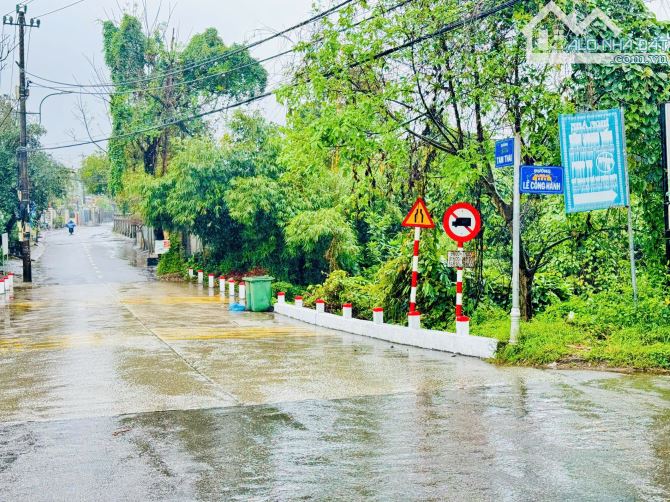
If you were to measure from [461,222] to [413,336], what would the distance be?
2.44 m

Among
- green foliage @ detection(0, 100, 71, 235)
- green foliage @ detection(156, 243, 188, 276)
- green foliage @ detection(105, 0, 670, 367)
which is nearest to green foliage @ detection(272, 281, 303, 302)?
green foliage @ detection(105, 0, 670, 367)

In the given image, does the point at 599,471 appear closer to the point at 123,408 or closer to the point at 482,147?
the point at 123,408

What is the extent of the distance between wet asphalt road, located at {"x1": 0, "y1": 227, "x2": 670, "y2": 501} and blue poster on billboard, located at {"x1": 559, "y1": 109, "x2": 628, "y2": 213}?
11.1 feet

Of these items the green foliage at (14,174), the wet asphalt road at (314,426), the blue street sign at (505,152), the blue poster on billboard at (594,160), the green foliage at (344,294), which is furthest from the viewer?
the green foliage at (14,174)

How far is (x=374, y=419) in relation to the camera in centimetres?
884

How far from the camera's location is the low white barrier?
525 inches

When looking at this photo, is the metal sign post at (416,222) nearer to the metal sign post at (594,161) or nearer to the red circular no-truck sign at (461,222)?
the red circular no-truck sign at (461,222)

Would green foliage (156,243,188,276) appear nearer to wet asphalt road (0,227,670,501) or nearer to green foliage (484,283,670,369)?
wet asphalt road (0,227,670,501)

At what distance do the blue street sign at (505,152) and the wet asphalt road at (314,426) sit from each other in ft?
10.8

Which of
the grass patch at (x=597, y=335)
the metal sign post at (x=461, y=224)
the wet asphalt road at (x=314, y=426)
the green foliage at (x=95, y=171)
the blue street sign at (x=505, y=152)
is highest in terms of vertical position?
the green foliage at (x=95, y=171)

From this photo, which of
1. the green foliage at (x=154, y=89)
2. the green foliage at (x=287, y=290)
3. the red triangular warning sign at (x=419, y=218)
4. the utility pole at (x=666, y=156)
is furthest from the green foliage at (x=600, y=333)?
the green foliage at (x=154, y=89)

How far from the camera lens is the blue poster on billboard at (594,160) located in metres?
13.5

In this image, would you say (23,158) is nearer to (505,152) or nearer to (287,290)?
(287,290)

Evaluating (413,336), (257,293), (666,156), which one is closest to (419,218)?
(413,336)
